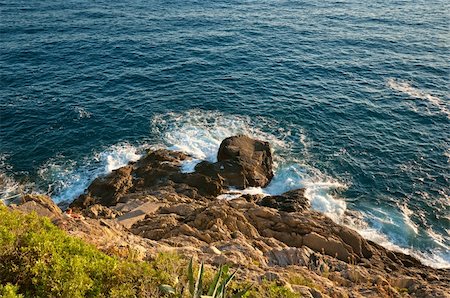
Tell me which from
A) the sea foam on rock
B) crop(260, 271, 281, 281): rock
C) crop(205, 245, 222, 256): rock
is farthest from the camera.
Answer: the sea foam on rock

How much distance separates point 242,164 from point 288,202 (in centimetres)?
573

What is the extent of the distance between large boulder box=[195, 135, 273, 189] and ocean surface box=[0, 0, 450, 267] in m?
1.42

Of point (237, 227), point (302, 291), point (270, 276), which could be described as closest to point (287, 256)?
point (237, 227)

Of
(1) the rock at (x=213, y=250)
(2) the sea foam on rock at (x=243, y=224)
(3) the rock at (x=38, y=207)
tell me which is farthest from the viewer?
(3) the rock at (x=38, y=207)

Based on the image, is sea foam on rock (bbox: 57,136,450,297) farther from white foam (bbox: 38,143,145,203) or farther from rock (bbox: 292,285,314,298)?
rock (bbox: 292,285,314,298)

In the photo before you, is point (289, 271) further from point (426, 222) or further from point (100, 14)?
point (100, 14)

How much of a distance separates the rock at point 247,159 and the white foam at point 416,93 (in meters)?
21.5

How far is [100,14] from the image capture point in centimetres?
7200

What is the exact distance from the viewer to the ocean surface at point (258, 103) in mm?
31094

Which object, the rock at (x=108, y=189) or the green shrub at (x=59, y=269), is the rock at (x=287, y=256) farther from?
the rock at (x=108, y=189)

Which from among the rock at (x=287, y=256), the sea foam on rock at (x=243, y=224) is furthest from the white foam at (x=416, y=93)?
the rock at (x=287, y=256)

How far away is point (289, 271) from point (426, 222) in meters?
16.3

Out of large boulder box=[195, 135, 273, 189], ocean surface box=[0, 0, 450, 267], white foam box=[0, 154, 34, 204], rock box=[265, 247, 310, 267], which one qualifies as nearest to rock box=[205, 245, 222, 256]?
rock box=[265, 247, 310, 267]

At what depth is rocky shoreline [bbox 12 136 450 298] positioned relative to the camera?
1697 centimetres
